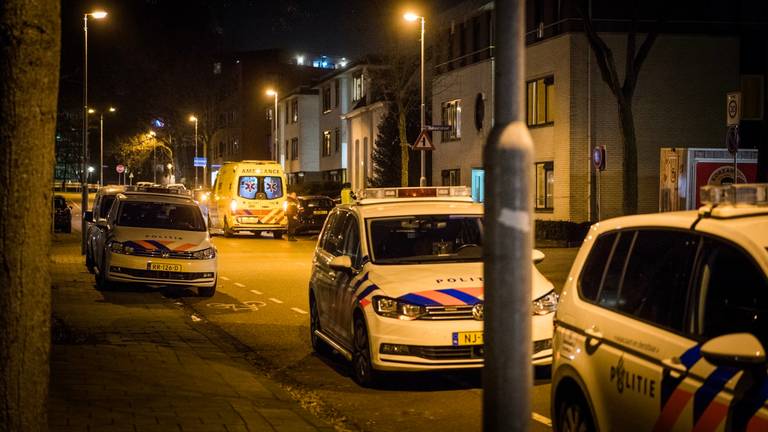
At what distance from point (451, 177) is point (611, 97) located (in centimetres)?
1222

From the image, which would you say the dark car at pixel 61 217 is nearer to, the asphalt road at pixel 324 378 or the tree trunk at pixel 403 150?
the tree trunk at pixel 403 150

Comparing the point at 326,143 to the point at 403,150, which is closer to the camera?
the point at 403,150

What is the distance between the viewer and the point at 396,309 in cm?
935

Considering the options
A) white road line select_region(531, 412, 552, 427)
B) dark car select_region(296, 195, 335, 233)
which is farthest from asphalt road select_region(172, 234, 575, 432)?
dark car select_region(296, 195, 335, 233)

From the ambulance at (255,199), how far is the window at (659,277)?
30.6m

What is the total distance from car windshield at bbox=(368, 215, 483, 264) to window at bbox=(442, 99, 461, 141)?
3289 cm

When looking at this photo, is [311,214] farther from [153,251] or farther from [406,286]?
[406,286]

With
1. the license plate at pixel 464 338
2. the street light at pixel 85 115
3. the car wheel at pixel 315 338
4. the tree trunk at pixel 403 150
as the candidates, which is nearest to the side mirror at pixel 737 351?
the license plate at pixel 464 338

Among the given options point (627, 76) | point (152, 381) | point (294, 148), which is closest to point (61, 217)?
point (627, 76)

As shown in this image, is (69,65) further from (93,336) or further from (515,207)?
(515,207)

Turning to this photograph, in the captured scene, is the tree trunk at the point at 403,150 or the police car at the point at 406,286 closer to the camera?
the police car at the point at 406,286

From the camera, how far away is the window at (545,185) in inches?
1378

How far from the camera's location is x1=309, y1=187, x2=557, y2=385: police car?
9219 mm

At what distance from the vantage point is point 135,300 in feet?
54.5
